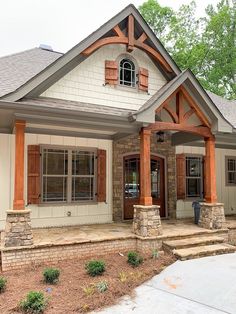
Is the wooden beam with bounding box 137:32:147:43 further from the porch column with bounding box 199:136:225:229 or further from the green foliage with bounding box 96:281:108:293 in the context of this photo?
the green foliage with bounding box 96:281:108:293

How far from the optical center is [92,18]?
92.3 feet

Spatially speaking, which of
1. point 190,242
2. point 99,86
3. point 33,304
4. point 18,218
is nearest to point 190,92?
point 99,86

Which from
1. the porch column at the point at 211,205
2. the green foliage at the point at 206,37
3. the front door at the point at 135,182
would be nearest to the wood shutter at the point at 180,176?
the front door at the point at 135,182

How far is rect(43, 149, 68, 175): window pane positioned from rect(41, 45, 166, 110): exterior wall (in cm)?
168

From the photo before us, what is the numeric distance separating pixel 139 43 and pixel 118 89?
1392 millimetres

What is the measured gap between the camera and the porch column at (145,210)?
7.09 m

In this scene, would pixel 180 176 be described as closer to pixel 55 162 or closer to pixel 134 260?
pixel 55 162

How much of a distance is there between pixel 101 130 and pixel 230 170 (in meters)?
6.14

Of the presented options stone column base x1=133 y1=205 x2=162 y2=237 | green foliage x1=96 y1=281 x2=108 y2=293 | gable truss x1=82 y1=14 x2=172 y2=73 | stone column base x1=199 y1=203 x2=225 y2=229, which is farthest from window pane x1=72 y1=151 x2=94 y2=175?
green foliage x1=96 y1=281 x2=108 y2=293

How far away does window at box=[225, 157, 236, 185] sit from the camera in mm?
11633

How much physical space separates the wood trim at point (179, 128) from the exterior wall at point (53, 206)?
2.12 m

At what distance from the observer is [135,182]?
9.80m

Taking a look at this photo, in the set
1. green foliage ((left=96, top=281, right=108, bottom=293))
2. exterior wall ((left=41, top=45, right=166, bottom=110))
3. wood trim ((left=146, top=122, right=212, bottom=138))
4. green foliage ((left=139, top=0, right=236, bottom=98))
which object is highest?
green foliage ((left=139, top=0, right=236, bottom=98))

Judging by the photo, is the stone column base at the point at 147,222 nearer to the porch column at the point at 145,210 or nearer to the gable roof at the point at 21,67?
the porch column at the point at 145,210
